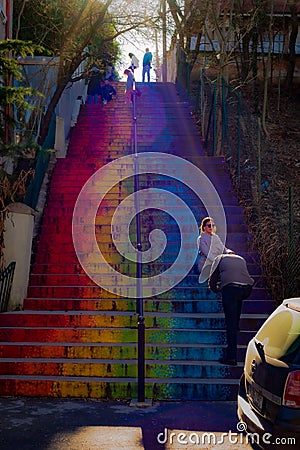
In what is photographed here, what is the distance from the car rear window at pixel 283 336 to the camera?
455 centimetres

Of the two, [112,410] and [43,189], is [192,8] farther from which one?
[112,410]

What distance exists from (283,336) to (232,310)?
307 centimetres

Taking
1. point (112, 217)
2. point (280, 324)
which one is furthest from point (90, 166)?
point (280, 324)

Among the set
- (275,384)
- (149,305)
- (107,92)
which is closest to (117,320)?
(149,305)

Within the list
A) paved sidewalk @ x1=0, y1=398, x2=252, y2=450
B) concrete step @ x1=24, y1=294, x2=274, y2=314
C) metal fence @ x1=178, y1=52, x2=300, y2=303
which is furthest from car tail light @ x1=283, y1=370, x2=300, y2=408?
metal fence @ x1=178, y1=52, x2=300, y2=303

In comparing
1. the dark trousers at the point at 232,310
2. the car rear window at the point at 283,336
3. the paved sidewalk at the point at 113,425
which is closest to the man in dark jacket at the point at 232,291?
the dark trousers at the point at 232,310

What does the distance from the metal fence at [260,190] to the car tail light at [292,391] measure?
5.05 meters

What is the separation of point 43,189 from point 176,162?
3.04 m

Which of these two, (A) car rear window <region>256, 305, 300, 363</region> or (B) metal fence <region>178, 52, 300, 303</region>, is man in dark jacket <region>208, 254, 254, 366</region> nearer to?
(B) metal fence <region>178, 52, 300, 303</region>

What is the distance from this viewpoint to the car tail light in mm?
4367

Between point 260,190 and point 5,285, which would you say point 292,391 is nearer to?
point 5,285

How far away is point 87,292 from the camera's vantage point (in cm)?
977

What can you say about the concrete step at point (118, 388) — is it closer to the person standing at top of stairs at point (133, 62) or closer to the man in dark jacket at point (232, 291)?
the man in dark jacket at point (232, 291)

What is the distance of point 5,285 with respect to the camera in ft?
30.2
